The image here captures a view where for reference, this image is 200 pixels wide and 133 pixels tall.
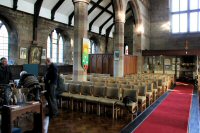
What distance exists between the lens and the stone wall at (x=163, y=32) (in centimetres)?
2202

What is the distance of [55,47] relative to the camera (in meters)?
17.5

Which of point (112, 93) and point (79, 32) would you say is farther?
point (79, 32)

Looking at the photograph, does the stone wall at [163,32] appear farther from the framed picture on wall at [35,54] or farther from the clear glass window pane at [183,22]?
the framed picture on wall at [35,54]

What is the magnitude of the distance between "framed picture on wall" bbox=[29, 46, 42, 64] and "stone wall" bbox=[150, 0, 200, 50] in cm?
1462

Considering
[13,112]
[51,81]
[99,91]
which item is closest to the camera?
[13,112]

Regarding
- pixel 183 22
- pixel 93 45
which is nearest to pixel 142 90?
pixel 93 45

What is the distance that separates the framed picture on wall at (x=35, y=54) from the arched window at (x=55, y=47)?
2.23 metres

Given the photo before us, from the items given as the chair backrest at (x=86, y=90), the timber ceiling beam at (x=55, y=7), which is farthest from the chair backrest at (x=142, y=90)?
the timber ceiling beam at (x=55, y=7)

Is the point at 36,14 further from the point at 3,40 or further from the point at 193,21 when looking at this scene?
the point at 193,21

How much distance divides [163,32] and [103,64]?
10310 mm

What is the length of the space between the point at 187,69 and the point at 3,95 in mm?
20308

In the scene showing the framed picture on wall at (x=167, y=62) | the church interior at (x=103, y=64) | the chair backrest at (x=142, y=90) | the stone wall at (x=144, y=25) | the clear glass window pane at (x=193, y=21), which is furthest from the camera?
the clear glass window pane at (x=193, y=21)

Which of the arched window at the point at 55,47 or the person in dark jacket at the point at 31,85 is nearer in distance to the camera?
the person in dark jacket at the point at 31,85

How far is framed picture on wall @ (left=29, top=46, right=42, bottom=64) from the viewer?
546 inches
